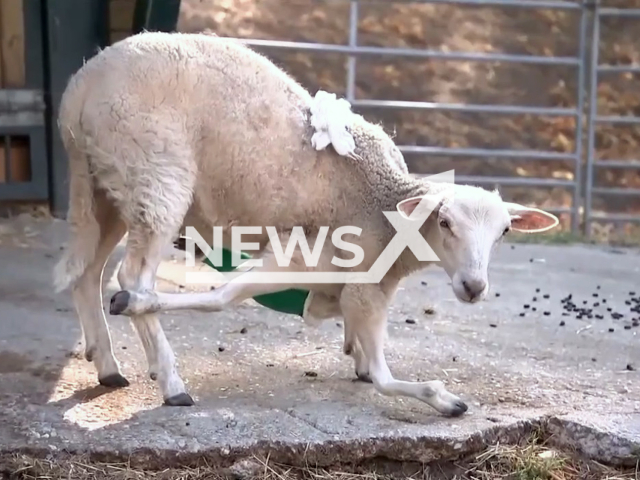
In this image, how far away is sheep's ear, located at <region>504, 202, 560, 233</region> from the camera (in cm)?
335

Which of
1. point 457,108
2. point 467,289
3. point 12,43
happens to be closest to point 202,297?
point 467,289

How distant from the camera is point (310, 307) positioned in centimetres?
363

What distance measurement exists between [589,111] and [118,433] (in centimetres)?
602

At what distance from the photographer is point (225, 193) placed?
3443 mm

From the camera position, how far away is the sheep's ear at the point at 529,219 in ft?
11.0

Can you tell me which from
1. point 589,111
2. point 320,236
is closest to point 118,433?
point 320,236

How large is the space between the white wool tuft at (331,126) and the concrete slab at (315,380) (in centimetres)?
87

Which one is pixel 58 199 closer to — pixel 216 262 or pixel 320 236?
pixel 216 262

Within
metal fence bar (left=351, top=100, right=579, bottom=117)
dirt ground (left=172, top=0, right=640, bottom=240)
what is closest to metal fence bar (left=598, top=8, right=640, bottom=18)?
metal fence bar (left=351, top=100, right=579, bottom=117)

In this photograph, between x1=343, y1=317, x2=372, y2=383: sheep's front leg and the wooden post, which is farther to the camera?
the wooden post

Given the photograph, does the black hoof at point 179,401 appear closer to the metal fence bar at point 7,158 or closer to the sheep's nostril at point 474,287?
the sheep's nostril at point 474,287

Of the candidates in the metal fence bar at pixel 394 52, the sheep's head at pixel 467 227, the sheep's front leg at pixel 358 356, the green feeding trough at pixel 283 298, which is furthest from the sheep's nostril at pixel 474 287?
the metal fence bar at pixel 394 52

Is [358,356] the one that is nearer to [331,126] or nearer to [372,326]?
[372,326]

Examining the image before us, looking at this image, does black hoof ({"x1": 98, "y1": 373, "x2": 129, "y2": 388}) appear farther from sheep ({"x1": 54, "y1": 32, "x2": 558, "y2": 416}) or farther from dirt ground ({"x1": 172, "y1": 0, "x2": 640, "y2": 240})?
dirt ground ({"x1": 172, "y1": 0, "x2": 640, "y2": 240})
